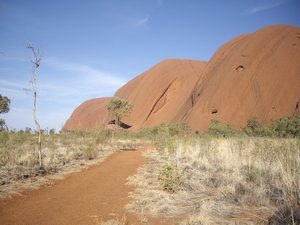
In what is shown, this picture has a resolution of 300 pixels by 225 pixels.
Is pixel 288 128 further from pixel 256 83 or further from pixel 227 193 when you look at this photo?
pixel 256 83

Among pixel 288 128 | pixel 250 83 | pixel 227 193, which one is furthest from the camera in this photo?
pixel 250 83

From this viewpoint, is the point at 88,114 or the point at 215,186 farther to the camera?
the point at 88,114

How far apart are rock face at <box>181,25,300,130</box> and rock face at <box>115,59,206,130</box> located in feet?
32.9

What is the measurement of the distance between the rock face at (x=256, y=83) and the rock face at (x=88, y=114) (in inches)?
1273

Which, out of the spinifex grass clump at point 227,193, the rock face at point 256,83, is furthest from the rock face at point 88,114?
the spinifex grass clump at point 227,193

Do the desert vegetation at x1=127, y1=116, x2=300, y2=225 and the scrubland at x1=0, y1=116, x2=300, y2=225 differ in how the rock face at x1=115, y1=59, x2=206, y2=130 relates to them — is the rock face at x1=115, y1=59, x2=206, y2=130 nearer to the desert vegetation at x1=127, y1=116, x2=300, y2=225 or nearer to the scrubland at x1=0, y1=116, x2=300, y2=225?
the scrubland at x1=0, y1=116, x2=300, y2=225

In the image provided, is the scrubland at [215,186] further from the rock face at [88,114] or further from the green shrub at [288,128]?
the rock face at [88,114]

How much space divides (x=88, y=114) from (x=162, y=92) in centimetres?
2916

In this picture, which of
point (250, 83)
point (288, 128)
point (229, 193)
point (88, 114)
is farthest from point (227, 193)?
point (88, 114)

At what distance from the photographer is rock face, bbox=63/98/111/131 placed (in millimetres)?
65250

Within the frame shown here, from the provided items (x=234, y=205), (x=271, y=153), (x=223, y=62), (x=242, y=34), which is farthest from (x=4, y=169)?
(x=242, y=34)

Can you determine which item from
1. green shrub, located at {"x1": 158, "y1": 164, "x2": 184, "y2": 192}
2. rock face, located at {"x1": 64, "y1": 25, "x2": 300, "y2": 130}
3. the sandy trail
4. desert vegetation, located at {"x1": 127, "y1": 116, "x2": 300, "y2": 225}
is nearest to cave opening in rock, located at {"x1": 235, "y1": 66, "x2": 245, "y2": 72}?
rock face, located at {"x1": 64, "y1": 25, "x2": 300, "y2": 130}

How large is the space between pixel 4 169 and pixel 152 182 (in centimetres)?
426

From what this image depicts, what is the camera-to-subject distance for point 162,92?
4931cm
